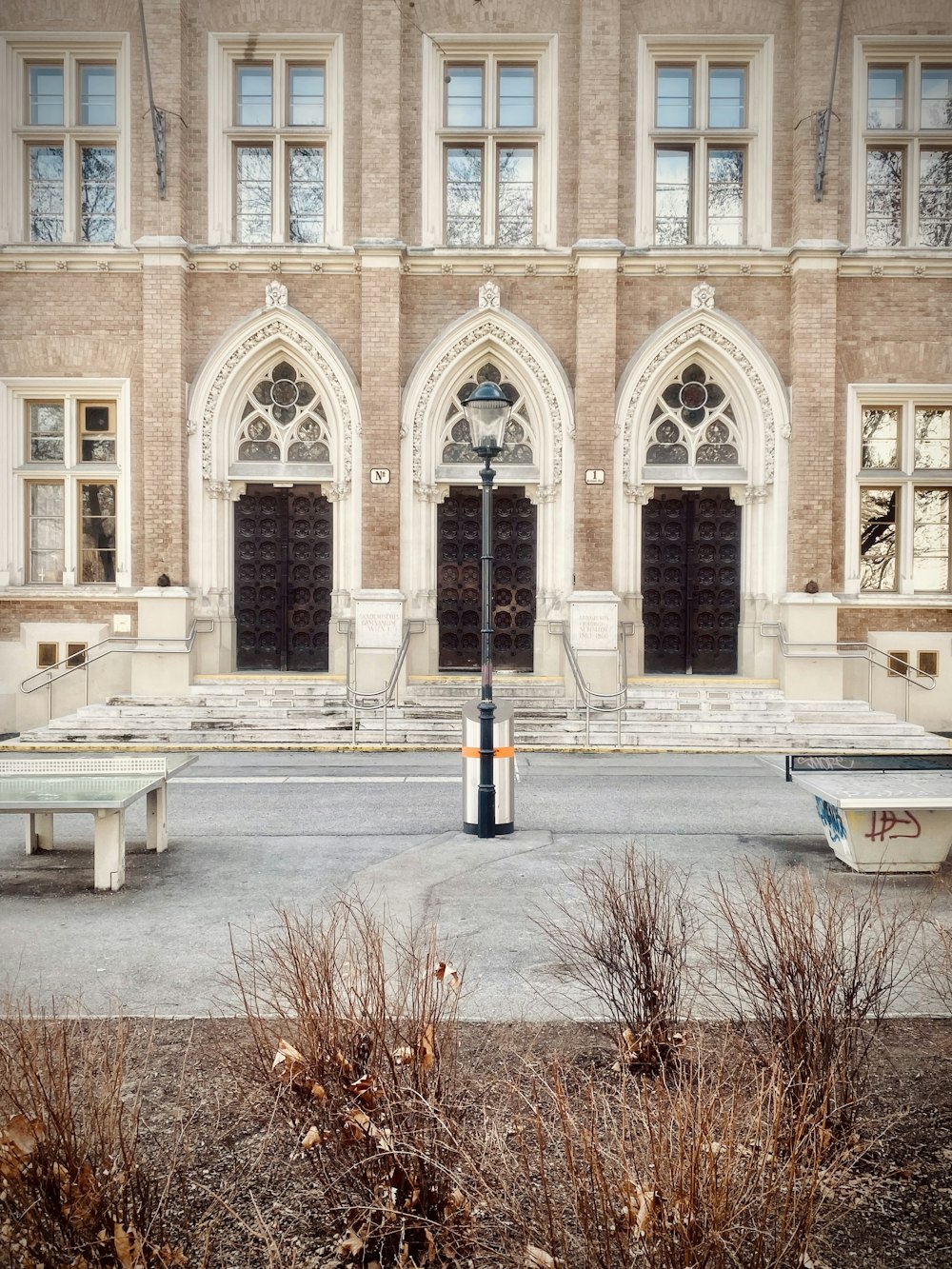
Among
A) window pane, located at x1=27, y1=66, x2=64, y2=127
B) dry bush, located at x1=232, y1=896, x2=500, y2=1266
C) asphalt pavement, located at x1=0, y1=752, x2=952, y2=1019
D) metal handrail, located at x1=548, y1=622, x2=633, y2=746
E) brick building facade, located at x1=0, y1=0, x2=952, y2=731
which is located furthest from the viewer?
window pane, located at x1=27, y1=66, x2=64, y2=127

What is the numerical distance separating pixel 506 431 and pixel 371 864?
11.9m

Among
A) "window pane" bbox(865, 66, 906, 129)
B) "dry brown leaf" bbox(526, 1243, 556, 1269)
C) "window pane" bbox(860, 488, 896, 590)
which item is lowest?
"dry brown leaf" bbox(526, 1243, 556, 1269)

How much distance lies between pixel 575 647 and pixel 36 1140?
14501 millimetres

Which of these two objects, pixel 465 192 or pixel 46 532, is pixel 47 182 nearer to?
pixel 46 532

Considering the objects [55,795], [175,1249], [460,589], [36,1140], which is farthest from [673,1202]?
[460,589]

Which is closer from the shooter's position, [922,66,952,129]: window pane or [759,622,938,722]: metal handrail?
[759,622,938,722]: metal handrail

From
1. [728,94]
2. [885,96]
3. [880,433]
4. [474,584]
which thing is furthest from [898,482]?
[474,584]

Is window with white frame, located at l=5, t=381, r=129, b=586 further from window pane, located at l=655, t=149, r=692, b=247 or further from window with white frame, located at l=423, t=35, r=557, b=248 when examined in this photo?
window pane, located at l=655, t=149, r=692, b=247

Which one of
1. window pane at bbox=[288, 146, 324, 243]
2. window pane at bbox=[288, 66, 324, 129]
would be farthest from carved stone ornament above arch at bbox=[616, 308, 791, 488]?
window pane at bbox=[288, 66, 324, 129]

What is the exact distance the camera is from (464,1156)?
2.67m

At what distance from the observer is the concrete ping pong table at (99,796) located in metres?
7.13

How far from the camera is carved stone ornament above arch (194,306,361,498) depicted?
17.5 meters

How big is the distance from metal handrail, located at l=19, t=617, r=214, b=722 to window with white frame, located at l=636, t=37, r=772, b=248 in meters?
10.9

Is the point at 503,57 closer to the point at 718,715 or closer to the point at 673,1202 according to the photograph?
the point at 718,715
